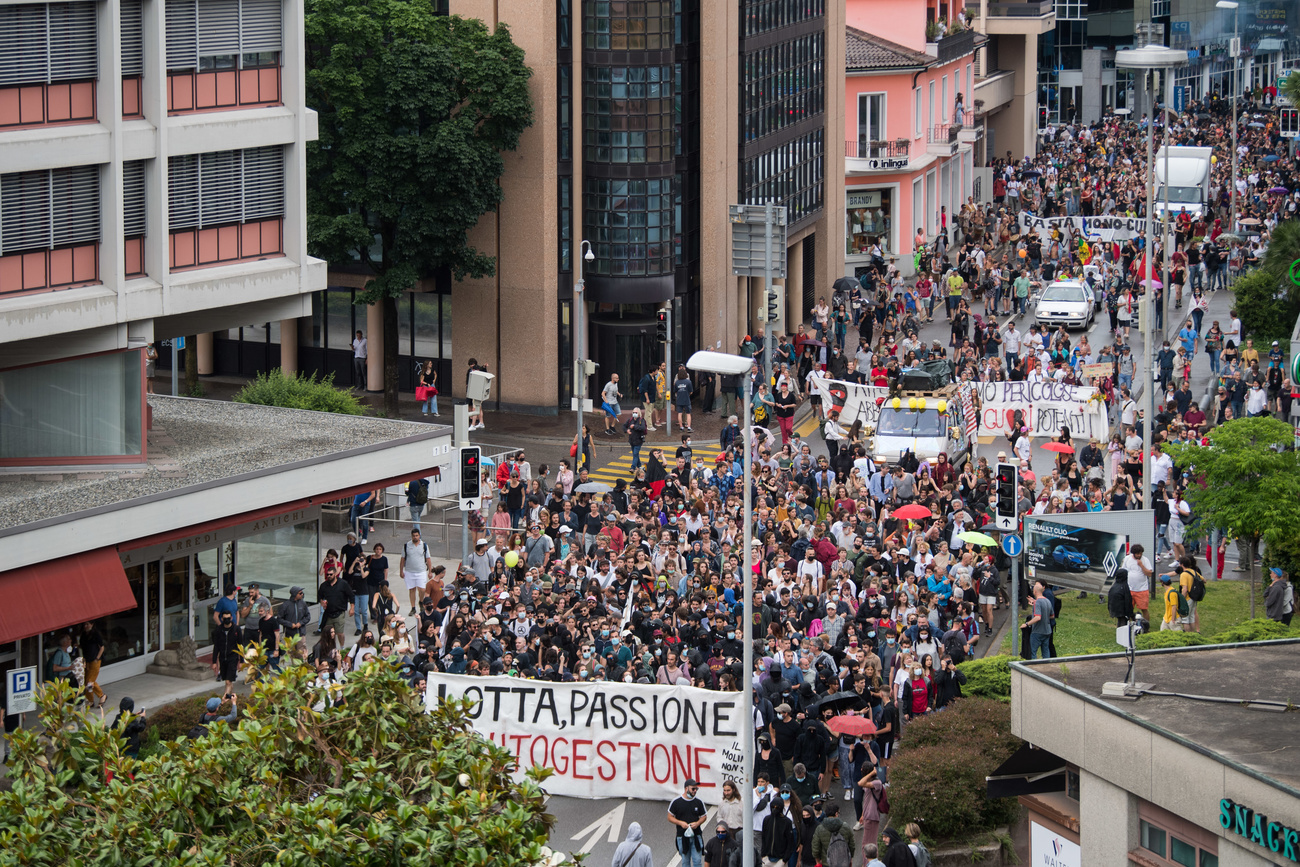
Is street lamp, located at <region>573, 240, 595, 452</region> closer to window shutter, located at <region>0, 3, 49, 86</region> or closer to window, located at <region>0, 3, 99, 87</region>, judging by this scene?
window, located at <region>0, 3, 99, 87</region>

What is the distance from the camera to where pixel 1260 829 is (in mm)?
16656

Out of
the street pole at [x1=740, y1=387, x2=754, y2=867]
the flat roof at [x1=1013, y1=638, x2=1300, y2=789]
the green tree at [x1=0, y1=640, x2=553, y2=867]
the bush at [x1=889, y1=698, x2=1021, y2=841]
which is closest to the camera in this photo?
the green tree at [x1=0, y1=640, x2=553, y2=867]

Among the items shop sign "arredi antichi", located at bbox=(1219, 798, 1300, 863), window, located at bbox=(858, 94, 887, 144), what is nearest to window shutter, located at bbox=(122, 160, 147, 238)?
shop sign "arredi antichi", located at bbox=(1219, 798, 1300, 863)

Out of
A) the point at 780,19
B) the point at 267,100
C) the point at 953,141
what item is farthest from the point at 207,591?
the point at 953,141

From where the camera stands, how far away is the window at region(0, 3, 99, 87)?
28062 mm

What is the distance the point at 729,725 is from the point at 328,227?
25.7 m

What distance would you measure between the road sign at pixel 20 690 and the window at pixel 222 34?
11074mm

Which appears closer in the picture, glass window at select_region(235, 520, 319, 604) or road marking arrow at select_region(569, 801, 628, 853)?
road marking arrow at select_region(569, 801, 628, 853)

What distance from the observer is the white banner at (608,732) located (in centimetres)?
2305

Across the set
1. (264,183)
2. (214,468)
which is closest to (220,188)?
(264,183)

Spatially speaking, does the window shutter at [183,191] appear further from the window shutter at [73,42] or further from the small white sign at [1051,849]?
the small white sign at [1051,849]

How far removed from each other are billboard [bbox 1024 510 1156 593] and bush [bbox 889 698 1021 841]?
640cm

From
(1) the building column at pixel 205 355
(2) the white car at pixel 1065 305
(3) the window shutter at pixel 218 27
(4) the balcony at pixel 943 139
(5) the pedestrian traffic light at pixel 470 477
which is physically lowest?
(5) the pedestrian traffic light at pixel 470 477

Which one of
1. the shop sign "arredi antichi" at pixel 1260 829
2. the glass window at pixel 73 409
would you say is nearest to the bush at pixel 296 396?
the glass window at pixel 73 409
